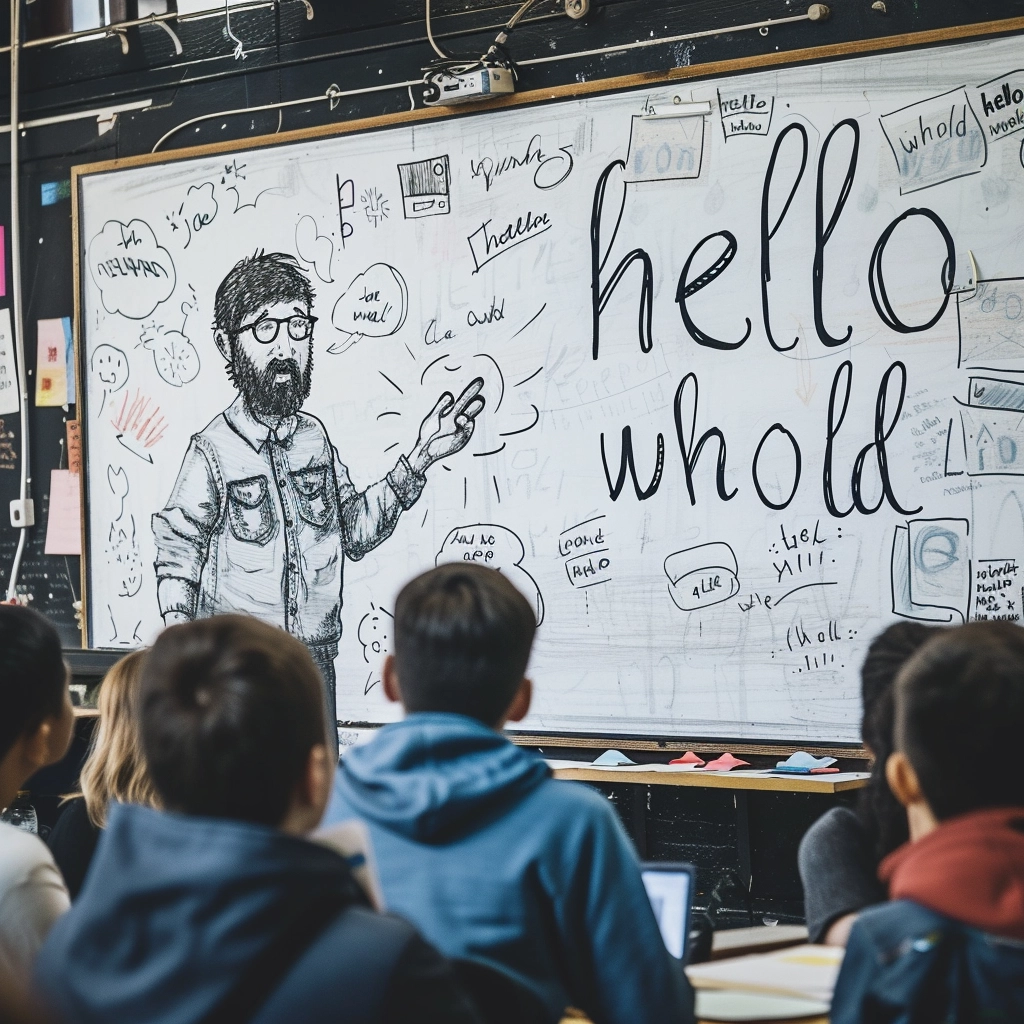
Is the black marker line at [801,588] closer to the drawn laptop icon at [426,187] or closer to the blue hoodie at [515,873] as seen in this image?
the drawn laptop icon at [426,187]

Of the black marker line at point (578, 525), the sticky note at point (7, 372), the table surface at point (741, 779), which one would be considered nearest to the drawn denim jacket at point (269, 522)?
the black marker line at point (578, 525)

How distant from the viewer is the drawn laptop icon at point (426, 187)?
12.2 ft

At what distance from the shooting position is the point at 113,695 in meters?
2.23

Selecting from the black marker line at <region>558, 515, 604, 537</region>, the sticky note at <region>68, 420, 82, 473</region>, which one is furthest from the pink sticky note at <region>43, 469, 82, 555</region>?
the black marker line at <region>558, 515, 604, 537</region>

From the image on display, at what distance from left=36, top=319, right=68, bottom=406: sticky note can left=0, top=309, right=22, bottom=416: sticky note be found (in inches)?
3.5

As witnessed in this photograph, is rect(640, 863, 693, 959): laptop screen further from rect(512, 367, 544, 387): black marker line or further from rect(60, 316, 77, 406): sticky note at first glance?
rect(60, 316, 77, 406): sticky note

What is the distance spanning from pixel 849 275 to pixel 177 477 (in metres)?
2.16

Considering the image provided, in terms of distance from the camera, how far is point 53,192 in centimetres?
446

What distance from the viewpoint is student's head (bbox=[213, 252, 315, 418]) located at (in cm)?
397

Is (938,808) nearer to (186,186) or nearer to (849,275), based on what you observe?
(849,275)

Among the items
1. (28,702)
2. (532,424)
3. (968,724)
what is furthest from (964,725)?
(532,424)

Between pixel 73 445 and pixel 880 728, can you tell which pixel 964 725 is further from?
pixel 73 445

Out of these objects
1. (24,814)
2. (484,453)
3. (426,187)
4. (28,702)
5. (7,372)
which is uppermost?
(426,187)

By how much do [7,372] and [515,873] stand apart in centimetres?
365
